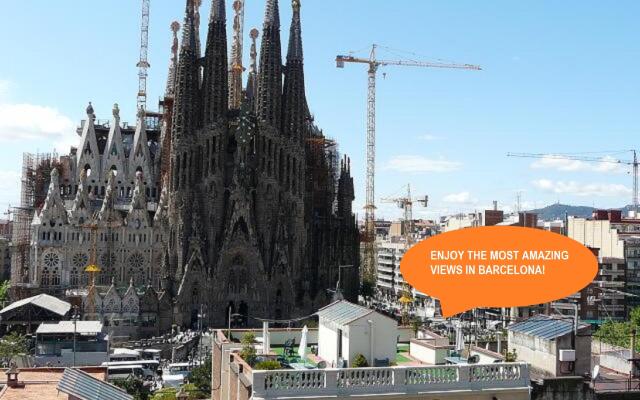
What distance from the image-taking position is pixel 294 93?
87500mm

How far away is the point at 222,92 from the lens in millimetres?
84250

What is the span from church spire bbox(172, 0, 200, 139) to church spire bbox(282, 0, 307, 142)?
10.8m

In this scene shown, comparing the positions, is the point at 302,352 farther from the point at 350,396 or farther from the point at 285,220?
the point at 285,220

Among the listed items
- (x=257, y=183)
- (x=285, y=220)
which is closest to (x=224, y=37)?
(x=257, y=183)

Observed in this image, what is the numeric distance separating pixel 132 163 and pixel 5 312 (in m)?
45.5

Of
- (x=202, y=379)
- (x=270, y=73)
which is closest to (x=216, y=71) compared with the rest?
(x=270, y=73)

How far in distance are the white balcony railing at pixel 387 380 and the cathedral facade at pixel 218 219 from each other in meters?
62.7

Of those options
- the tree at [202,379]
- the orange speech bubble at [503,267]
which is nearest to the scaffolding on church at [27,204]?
the tree at [202,379]

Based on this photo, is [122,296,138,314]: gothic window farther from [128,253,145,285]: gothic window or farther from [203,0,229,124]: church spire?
[203,0,229,124]: church spire

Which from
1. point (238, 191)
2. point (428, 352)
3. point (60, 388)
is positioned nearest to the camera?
point (60, 388)

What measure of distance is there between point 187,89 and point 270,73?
10.0 meters

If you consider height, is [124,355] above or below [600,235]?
below

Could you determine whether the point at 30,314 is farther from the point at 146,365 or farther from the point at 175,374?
the point at 175,374

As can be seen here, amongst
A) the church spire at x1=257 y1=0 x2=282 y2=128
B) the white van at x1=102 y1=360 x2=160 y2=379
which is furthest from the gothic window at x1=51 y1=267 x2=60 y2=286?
the white van at x1=102 y1=360 x2=160 y2=379
